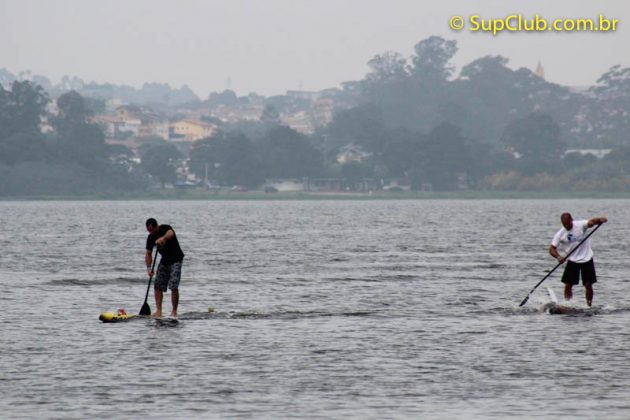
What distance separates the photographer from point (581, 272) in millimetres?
26953

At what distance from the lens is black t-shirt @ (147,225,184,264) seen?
25219 mm

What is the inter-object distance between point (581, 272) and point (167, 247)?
7.97 m

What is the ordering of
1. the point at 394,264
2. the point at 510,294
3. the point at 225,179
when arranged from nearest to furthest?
the point at 510,294, the point at 394,264, the point at 225,179

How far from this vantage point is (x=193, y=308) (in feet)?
97.6

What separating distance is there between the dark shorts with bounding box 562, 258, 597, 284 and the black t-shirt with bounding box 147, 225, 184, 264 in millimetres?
7511

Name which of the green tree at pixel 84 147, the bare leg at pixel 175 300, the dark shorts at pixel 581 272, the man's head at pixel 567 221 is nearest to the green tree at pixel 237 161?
the green tree at pixel 84 147

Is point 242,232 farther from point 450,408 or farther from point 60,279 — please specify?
point 450,408

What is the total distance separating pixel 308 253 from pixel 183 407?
38671 millimetres

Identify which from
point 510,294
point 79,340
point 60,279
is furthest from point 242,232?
point 79,340

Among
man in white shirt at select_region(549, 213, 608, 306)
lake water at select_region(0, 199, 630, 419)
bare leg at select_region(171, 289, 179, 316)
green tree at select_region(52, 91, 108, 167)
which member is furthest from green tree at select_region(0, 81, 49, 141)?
man in white shirt at select_region(549, 213, 608, 306)

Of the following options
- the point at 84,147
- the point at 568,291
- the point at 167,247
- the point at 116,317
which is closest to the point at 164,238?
the point at 167,247

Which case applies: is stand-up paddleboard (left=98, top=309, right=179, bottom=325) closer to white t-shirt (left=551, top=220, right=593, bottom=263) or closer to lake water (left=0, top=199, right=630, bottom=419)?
lake water (left=0, top=199, right=630, bottom=419)

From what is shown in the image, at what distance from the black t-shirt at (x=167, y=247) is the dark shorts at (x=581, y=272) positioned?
7511 millimetres

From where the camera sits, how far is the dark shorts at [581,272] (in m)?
26.8
